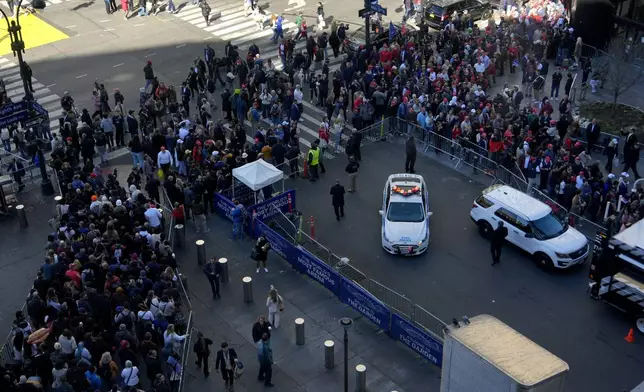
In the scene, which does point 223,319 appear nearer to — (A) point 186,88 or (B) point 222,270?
(B) point 222,270

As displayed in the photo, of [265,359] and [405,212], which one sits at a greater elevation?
[405,212]

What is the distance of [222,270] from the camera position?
2648 centimetres

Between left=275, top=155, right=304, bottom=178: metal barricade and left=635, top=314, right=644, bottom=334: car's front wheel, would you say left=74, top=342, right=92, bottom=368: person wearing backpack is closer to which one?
left=275, top=155, right=304, bottom=178: metal barricade

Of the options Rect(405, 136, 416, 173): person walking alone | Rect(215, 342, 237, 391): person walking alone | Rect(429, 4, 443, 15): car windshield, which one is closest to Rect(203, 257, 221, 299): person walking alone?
Rect(215, 342, 237, 391): person walking alone

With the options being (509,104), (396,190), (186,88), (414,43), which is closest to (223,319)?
(396,190)

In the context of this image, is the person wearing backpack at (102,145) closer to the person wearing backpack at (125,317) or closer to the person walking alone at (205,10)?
the person wearing backpack at (125,317)

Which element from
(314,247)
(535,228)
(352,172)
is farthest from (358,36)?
(535,228)

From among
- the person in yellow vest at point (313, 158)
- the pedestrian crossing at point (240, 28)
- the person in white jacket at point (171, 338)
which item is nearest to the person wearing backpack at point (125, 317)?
the person in white jacket at point (171, 338)

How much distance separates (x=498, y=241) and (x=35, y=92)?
901 inches

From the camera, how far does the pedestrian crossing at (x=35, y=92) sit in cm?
3729

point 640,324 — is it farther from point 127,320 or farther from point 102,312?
point 102,312

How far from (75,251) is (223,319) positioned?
15.3ft

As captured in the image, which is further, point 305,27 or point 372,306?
point 305,27

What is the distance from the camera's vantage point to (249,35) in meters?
44.7
